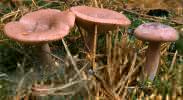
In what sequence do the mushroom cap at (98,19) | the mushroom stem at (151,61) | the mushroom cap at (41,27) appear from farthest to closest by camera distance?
the mushroom stem at (151,61), the mushroom cap at (98,19), the mushroom cap at (41,27)

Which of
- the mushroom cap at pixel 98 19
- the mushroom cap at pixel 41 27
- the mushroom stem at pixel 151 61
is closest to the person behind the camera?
the mushroom cap at pixel 41 27

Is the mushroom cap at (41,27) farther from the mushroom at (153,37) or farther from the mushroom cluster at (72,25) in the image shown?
the mushroom at (153,37)

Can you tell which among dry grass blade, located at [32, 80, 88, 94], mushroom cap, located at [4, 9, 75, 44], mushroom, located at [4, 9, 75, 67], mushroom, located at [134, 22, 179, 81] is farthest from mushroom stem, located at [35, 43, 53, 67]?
mushroom, located at [134, 22, 179, 81]

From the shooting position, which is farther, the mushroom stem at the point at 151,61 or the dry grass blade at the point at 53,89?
the mushroom stem at the point at 151,61

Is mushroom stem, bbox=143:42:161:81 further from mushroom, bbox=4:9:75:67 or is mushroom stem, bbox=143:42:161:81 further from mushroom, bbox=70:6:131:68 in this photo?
mushroom, bbox=4:9:75:67

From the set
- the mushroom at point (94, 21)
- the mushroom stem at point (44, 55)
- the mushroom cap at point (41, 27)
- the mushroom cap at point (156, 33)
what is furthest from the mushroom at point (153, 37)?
the mushroom stem at point (44, 55)

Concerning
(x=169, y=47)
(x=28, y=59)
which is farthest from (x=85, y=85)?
(x=169, y=47)

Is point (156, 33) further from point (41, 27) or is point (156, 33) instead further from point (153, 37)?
point (41, 27)

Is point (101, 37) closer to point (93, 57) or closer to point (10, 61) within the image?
point (93, 57)

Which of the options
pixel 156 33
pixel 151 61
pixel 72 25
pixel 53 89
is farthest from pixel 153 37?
pixel 53 89
